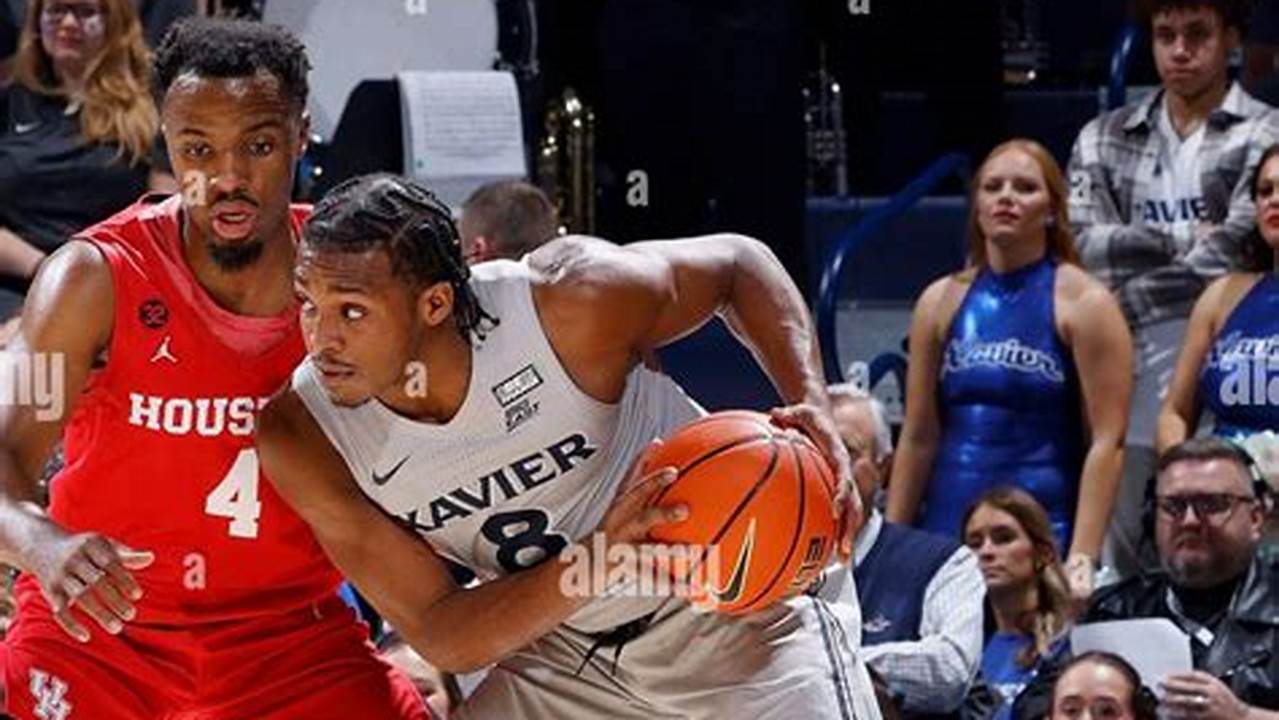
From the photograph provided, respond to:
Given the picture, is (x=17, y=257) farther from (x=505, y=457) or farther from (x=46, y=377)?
(x=505, y=457)

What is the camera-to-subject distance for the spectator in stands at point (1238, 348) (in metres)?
6.66

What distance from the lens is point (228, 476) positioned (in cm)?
437

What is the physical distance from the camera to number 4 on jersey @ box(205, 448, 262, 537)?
14.3ft

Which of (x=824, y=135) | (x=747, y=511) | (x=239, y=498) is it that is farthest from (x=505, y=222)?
(x=824, y=135)

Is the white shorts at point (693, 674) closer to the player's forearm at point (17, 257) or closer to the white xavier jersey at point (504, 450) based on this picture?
the white xavier jersey at point (504, 450)

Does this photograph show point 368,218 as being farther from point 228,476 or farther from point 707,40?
point 707,40

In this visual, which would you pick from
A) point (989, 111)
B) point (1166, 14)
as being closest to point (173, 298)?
point (1166, 14)

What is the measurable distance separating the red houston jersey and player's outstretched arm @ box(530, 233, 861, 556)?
0.45 metres

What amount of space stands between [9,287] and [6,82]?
0.63m

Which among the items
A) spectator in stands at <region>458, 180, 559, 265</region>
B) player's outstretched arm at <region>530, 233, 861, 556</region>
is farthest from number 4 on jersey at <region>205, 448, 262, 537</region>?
spectator in stands at <region>458, 180, 559, 265</region>

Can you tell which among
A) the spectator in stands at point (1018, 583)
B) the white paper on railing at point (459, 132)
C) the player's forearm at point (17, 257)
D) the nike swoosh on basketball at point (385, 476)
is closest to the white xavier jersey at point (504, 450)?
the nike swoosh on basketball at point (385, 476)

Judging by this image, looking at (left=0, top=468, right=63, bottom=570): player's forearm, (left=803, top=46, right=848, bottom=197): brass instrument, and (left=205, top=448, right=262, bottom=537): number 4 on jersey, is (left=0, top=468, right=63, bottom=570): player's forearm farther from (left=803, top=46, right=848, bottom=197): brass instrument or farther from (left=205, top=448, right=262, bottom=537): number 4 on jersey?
(left=803, top=46, right=848, bottom=197): brass instrument

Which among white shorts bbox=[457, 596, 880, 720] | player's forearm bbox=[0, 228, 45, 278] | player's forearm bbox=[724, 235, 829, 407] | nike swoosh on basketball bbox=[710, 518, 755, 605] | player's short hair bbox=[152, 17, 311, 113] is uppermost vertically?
player's short hair bbox=[152, 17, 311, 113]

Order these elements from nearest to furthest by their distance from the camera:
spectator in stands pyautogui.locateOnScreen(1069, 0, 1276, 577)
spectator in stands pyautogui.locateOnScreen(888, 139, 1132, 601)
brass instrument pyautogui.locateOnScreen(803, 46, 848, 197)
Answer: spectator in stands pyautogui.locateOnScreen(888, 139, 1132, 601) → spectator in stands pyautogui.locateOnScreen(1069, 0, 1276, 577) → brass instrument pyautogui.locateOnScreen(803, 46, 848, 197)
